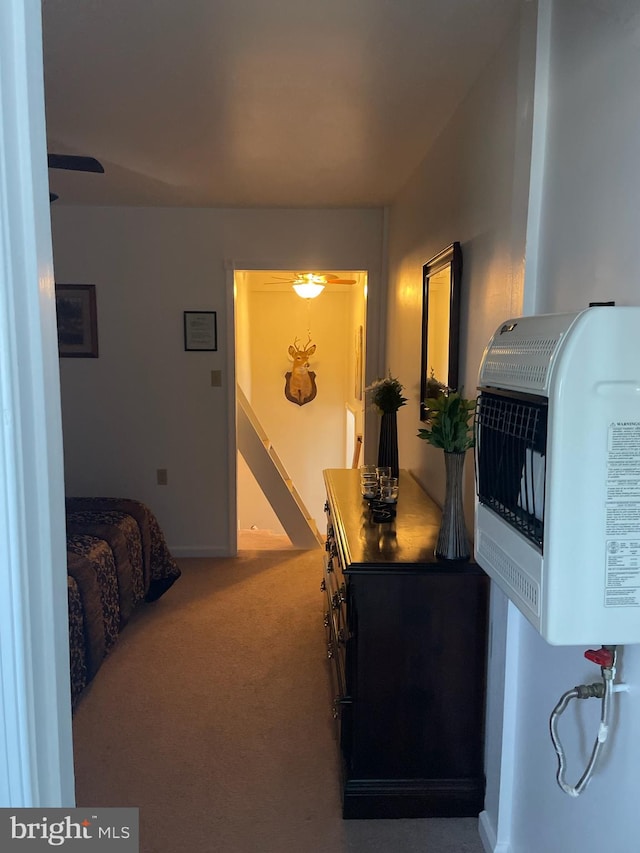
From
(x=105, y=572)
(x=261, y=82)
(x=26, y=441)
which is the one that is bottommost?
(x=105, y=572)

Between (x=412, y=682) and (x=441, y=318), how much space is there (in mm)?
1303

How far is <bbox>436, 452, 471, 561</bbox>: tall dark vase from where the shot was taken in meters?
1.86

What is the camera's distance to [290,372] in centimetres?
674

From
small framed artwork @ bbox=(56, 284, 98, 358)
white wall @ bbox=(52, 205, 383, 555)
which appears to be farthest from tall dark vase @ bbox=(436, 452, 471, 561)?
small framed artwork @ bbox=(56, 284, 98, 358)

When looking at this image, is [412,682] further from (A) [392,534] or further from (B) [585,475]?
(B) [585,475]

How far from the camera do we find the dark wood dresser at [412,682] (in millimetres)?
1917

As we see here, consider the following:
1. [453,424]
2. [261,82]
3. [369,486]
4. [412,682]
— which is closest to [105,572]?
[369,486]

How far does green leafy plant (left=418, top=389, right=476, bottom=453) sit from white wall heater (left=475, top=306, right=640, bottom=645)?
74cm

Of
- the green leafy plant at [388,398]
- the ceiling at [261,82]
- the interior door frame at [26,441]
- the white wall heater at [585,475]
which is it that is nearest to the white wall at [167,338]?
the ceiling at [261,82]

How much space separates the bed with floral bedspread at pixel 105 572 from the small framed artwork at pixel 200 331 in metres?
1.17

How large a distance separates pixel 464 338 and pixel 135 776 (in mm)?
1906

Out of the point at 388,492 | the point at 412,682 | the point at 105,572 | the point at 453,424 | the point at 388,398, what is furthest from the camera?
the point at 105,572

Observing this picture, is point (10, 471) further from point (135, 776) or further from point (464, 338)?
point (135, 776)

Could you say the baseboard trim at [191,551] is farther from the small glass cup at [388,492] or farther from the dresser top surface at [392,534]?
the small glass cup at [388,492]
